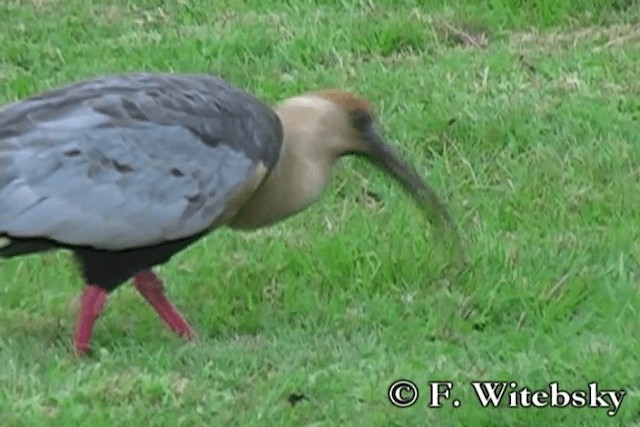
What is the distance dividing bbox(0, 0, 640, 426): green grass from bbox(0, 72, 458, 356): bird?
0.29 meters

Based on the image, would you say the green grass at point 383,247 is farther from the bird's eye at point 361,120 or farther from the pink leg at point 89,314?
the bird's eye at point 361,120

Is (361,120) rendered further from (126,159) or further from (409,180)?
(126,159)

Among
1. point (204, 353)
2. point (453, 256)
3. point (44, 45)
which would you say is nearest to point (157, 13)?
point (44, 45)

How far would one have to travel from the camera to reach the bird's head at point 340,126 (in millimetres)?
6320

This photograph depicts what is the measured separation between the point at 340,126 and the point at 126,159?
0.89 m

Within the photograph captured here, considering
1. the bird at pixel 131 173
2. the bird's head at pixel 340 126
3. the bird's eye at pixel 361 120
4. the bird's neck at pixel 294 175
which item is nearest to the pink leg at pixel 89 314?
the bird at pixel 131 173

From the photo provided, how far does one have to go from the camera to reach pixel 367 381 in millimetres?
5410

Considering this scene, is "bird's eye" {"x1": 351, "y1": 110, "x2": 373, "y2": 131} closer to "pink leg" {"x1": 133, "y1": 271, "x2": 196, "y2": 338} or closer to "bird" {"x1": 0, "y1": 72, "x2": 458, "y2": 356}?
"bird" {"x1": 0, "y1": 72, "x2": 458, "y2": 356}

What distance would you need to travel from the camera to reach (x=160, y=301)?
20.1ft

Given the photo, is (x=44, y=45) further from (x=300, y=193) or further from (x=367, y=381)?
(x=367, y=381)

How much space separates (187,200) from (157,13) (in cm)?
424

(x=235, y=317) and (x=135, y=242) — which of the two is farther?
(x=235, y=317)

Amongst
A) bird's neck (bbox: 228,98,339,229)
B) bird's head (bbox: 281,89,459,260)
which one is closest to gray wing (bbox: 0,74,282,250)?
bird's neck (bbox: 228,98,339,229)

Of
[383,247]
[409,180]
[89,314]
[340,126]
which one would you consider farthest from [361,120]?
[89,314]
